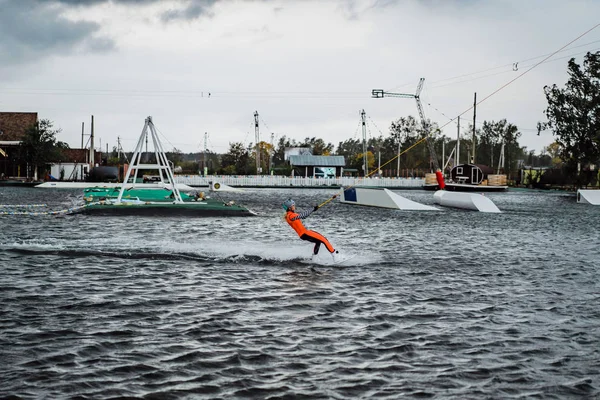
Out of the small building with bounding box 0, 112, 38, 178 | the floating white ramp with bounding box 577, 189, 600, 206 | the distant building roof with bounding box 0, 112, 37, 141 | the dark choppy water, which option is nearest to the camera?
the dark choppy water

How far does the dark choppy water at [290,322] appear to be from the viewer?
7844 millimetres

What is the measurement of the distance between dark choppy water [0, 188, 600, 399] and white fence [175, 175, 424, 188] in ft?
246

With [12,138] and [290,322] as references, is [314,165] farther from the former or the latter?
[290,322]

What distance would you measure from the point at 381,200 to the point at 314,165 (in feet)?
280

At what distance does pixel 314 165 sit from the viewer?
438 ft

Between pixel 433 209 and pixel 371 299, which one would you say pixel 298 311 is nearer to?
pixel 371 299

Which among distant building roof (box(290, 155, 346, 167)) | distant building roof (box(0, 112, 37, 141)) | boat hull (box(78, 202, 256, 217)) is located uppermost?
distant building roof (box(0, 112, 37, 141))

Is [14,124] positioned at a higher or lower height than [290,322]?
higher

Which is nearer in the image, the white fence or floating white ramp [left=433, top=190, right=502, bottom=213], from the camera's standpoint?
floating white ramp [left=433, top=190, right=502, bottom=213]

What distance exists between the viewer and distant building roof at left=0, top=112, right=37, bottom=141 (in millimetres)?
92625

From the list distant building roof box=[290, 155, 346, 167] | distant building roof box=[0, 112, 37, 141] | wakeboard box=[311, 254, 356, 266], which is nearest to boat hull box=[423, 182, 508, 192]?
distant building roof box=[290, 155, 346, 167]

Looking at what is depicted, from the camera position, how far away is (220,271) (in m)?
15.9

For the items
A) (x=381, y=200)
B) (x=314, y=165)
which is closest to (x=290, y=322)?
(x=381, y=200)

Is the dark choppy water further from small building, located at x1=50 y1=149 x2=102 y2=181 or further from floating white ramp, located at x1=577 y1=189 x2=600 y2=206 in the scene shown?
small building, located at x1=50 y1=149 x2=102 y2=181
